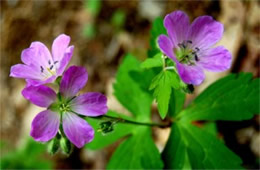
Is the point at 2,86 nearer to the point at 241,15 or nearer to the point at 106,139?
the point at 106,139

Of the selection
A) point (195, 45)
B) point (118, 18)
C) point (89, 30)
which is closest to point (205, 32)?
point (195, 45)

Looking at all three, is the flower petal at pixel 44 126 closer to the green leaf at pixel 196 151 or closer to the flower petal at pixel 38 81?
the flower petal at pixel 38 81

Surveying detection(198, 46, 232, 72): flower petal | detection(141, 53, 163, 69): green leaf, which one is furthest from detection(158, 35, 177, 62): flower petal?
detection(198, 46, 232, 72): flower petal

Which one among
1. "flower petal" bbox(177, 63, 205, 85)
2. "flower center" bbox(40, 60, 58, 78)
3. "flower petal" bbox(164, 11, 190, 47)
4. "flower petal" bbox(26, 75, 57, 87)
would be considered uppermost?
"flower center" bbox(40, 60, 58, 78)

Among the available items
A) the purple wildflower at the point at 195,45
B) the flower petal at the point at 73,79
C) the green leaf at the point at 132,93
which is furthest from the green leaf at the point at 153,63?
the green leaf at the point at 132,93

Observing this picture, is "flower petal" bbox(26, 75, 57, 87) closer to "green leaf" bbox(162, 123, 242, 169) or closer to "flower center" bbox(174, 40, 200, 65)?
"flower center" bbox(174, 40, 200, 65)

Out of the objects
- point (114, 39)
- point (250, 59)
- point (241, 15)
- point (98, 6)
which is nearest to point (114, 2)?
point (98, 6)

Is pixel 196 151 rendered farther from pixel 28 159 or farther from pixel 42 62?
pixel 28 159
